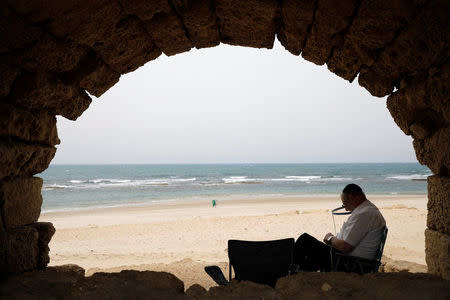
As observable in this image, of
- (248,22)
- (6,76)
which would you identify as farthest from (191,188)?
(6,76)

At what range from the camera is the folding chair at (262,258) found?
108 inches

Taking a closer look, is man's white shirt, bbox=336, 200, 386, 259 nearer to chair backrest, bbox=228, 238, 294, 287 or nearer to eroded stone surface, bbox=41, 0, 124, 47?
chair backrest, bbox=228, 238, 294, 287

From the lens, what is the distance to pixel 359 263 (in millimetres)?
2865

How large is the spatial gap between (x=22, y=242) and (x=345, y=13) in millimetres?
2732

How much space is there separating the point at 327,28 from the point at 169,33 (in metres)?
1.21

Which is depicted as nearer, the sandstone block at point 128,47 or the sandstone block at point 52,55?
the sandstone block at point 52,55

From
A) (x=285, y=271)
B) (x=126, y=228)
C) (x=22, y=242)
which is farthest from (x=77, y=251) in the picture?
(x=285, y=271)

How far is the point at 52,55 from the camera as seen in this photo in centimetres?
224

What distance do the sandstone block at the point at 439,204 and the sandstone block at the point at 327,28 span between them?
4.14 feet

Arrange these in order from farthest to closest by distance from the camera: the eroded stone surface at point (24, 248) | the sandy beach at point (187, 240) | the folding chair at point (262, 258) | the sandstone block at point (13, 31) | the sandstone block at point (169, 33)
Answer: the sandy beach at point (187, 240)
the folding chair at point (262, 258)
the sandstone block at point (169, 33)
the eroded stone surface at point (24, 248)
the sandstone block at point (13, 31)

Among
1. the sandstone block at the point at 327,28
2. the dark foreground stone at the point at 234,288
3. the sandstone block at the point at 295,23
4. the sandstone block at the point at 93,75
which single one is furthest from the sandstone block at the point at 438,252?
the sandstone block at the point at 93,75

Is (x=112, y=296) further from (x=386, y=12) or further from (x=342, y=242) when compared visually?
(x=386, y=12)

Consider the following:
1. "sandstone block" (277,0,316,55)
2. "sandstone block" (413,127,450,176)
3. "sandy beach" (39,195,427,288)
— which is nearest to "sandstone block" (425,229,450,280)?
"sandstone block" (413,127,450,176)

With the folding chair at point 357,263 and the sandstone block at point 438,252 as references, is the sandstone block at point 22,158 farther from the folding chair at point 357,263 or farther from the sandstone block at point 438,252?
the sandstone block at point 438,252
